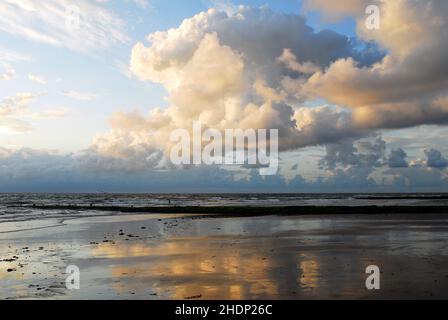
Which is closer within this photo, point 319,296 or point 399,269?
point 319,296

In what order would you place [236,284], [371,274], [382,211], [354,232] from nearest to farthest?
[236,284], [371,274], [354,232], [382,211]

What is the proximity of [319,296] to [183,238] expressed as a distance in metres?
20.8

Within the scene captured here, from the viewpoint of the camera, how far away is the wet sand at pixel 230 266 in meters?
16.3

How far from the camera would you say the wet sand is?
643 inches

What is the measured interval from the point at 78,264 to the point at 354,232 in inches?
977

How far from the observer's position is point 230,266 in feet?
70.4

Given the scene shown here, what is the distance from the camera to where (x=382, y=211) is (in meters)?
67.8

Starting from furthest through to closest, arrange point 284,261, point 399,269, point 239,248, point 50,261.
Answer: point 239,248, point 50,261, point 284,261, point 399,269

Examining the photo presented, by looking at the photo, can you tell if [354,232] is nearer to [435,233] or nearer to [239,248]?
[435,233]

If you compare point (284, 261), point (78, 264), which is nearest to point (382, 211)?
point (284, 261)
